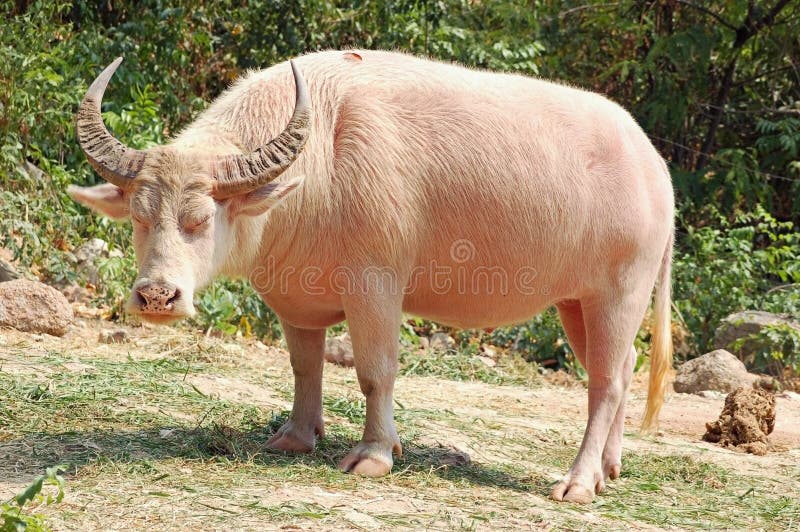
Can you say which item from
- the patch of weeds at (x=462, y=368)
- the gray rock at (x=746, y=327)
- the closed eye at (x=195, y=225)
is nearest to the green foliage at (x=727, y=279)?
the gray rock at (x=746, y=327)

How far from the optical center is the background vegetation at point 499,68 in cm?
931

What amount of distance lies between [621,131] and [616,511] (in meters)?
2.08

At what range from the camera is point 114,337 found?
7809 mm

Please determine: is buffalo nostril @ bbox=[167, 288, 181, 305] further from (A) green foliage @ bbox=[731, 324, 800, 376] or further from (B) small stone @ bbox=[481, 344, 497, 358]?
(A) green foliage @ bbox=[731, 324, 800, 376]

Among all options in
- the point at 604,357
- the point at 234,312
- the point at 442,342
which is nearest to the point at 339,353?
the point at 234,312

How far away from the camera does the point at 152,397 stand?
19.7ft

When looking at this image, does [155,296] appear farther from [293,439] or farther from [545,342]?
[545,342]

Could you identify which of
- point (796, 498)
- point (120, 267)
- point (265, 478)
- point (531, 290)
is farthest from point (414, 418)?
point (120, 267)

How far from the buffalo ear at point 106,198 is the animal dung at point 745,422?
4.34 m

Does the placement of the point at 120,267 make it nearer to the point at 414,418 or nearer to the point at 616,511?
the point at 414,418

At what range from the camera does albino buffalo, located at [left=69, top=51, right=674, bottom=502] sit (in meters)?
4.82

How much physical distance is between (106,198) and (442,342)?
5.25 m

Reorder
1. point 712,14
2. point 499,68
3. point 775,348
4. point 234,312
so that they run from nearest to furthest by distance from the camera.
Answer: point 234,312, point 775,348, point 499,68, point 712,14

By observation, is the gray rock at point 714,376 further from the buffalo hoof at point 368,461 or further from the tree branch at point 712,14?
the tree branch at point 712,14
